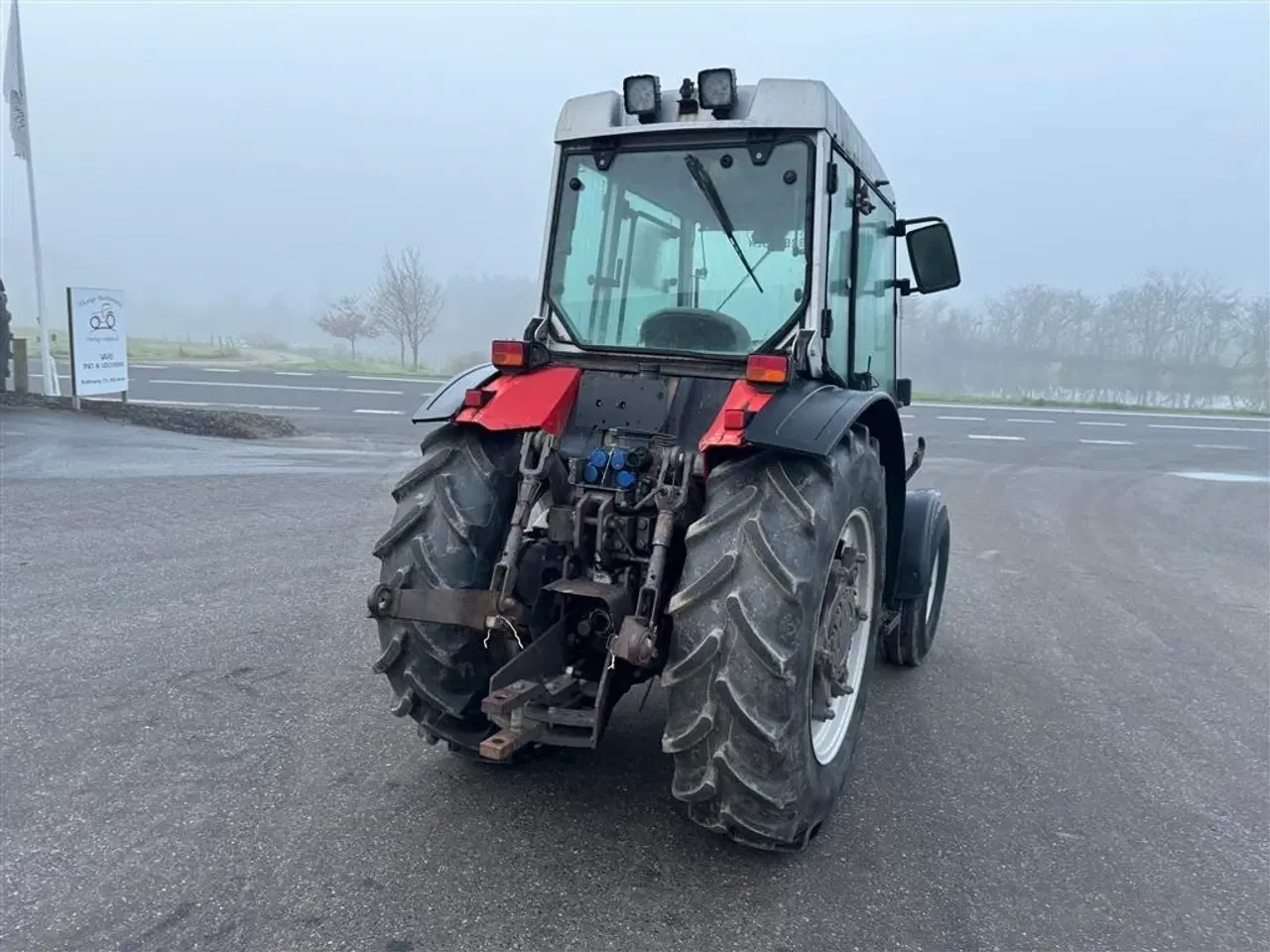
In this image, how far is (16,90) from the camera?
49.3 feet

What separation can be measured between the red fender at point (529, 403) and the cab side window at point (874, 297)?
4.45 ft

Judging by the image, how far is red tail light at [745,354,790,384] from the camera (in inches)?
134

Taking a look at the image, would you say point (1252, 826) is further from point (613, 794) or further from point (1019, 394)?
point (1019, 394)

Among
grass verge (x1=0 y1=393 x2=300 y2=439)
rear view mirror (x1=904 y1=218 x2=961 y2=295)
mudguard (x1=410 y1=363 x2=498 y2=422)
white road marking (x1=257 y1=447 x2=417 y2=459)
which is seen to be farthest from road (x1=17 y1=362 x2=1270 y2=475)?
rear view mirror (x1=904 y1=218 x2=961 y2=295)

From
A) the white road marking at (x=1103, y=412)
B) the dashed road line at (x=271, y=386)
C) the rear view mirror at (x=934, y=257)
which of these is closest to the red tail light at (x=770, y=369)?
the rear view mirror at (x=934, y=257)

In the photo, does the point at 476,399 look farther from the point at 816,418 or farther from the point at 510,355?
the point at 816,418

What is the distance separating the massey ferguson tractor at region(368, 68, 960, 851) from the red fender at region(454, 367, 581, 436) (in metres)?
0.01

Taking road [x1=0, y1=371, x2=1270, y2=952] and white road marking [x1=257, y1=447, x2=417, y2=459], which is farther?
white road marking [x1=257, y1=447, x2=417, y2=459]

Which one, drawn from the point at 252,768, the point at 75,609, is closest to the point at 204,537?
the point at 75,609

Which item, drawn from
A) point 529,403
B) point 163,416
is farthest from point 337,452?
point 529,403

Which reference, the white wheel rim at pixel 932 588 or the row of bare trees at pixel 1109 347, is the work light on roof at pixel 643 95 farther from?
the row of bare trees at pixel 1109 347

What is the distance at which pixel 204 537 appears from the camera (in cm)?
789

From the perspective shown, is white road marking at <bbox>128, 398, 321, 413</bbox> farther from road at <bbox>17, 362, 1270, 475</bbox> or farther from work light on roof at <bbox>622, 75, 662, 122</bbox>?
work light on roof at <bbox>622, 75, 662, 122</bbox>

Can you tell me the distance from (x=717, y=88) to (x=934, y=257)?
Result: 67.7 inches
